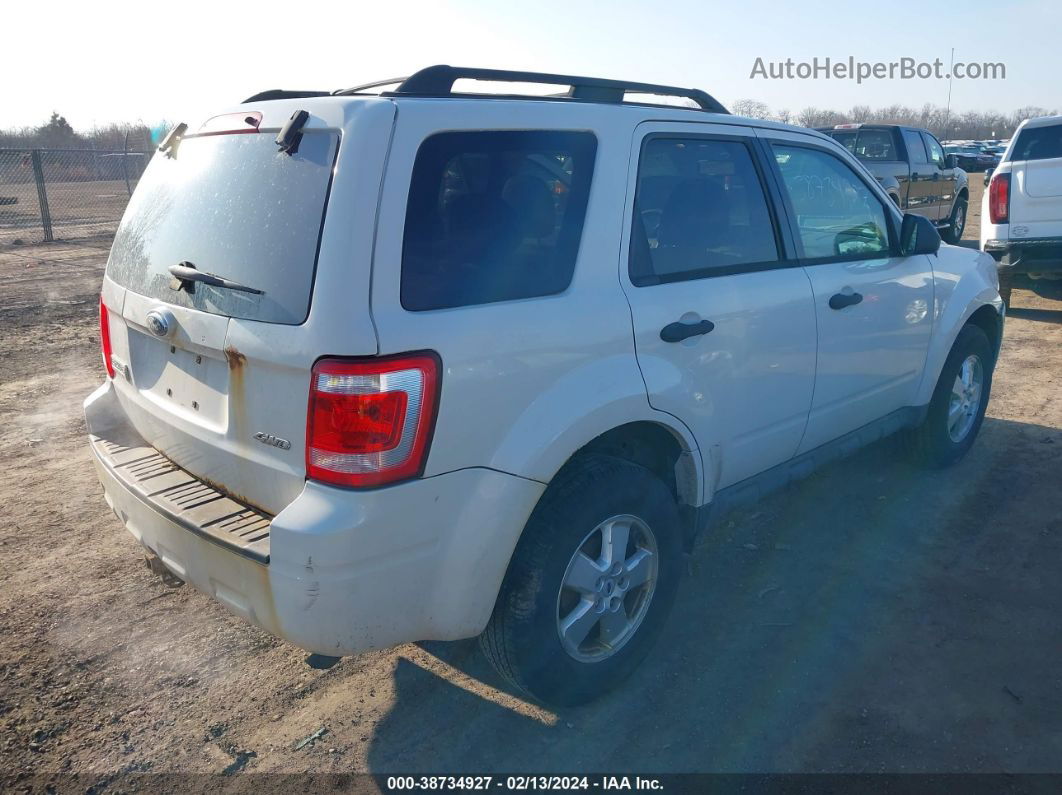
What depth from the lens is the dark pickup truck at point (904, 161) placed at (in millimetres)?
13258

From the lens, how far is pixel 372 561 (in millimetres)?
2367

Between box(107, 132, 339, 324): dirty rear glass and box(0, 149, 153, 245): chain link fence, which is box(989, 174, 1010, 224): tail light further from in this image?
box(0, 149, 153, 245): chain link fence

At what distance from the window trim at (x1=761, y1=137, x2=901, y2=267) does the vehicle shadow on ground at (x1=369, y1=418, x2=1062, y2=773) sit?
4.50 feet

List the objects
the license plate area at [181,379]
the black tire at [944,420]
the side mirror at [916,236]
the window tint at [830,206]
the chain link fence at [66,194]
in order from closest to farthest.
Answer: the license plate area at [181,379], the window tint at [830,206], the side mirror at [916,236], the black tire at [944,420], the chain link fence at [66,194]

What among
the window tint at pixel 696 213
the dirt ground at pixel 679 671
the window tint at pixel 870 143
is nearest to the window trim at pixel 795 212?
the window tint at pixel 696 213

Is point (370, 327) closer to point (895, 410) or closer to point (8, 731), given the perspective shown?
point (8, 731)

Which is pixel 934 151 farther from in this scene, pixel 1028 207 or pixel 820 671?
pixel 820 671

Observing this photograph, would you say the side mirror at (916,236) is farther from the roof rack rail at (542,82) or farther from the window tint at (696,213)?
the roof rack rail at (542,82)

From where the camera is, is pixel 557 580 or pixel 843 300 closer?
pixel 557 580

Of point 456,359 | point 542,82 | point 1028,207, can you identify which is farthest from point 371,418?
point 1028,207

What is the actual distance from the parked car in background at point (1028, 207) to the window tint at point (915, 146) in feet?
14.5

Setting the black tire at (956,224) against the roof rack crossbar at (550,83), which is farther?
the black tire at (956,224)

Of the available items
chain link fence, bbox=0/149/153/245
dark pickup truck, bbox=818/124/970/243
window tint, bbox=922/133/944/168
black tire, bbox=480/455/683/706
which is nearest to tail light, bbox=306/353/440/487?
black tire, bbox=480/455/683/706

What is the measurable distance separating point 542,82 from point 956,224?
15364 mm
